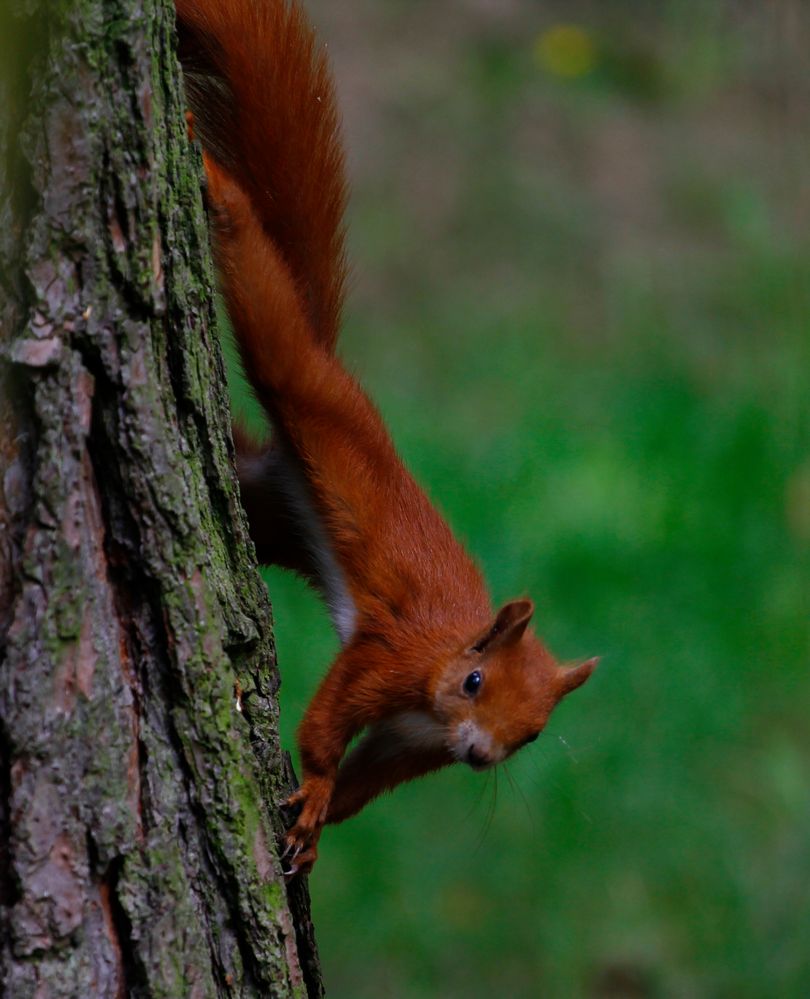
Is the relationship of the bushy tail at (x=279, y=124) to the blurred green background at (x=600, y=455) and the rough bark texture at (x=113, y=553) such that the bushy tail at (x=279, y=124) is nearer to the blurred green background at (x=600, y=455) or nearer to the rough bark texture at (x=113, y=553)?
the rough bark texture at (x=113, y=553)

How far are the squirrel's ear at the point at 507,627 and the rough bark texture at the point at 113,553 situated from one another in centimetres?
67

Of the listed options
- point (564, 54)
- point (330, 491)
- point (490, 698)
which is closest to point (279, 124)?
point (330, 491)

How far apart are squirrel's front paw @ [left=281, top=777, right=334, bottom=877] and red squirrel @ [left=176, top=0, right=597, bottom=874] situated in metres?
0.03

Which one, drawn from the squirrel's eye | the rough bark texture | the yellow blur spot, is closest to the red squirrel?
the squirrel's eye

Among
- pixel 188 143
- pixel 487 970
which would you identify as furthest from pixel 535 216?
pixel 188 143

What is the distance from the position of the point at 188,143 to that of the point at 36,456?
48 centimetres

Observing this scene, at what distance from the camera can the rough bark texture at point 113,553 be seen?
61.7 inches

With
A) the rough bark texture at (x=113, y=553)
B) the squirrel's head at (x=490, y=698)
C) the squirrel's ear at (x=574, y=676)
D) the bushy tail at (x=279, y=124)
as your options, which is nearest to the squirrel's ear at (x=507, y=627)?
the squirrel's head at (x=490, y=698)

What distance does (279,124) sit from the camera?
237 centimetres

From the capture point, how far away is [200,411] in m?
1.79

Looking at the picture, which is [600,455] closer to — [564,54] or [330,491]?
[330,491]

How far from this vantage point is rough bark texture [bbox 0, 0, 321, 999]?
157 cm

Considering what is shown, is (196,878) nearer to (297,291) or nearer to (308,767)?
(308,767)

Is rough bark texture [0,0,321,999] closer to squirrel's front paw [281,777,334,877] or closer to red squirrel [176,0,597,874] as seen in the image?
squirrel's front paw [281,777,334,877]
